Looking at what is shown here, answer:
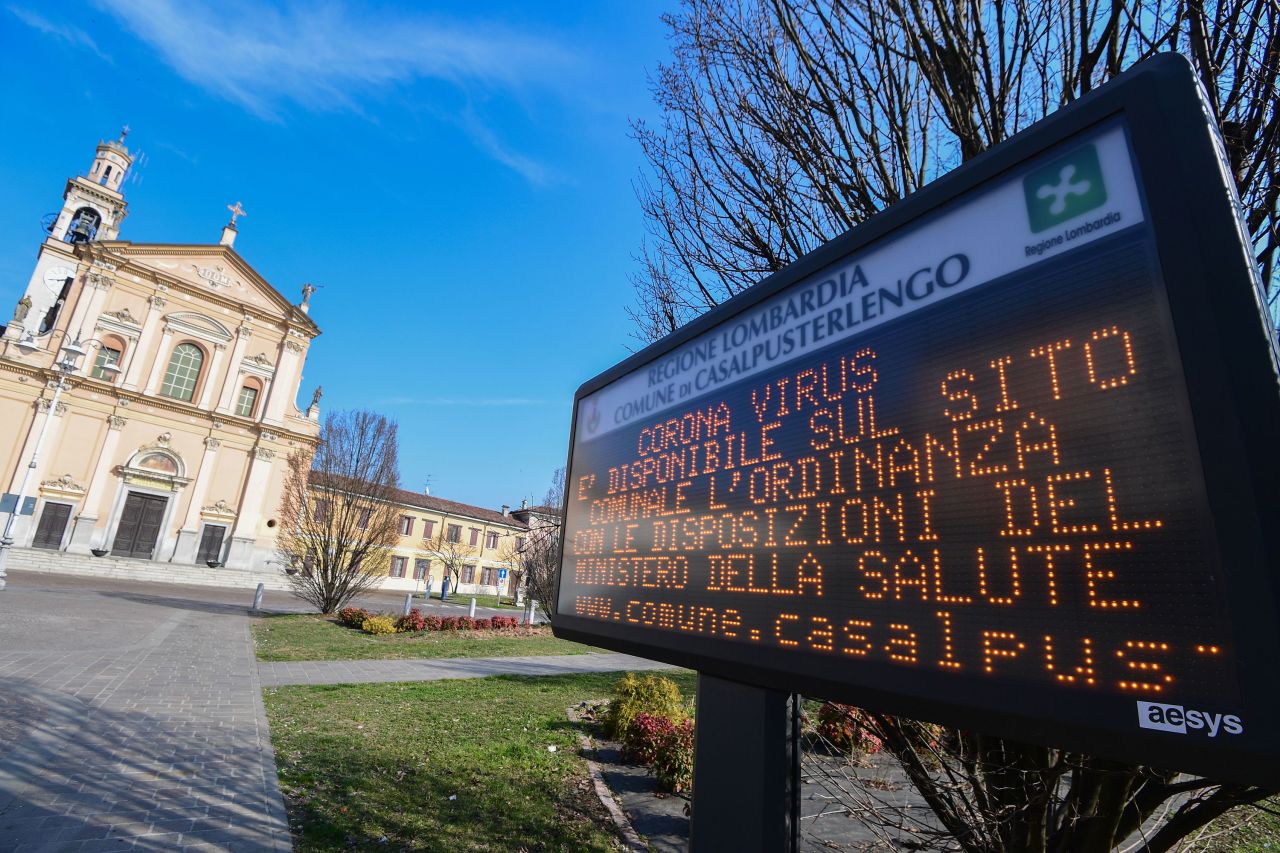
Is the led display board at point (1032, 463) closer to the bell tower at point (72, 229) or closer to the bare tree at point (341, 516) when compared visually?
the bare tree at point (341, 516)

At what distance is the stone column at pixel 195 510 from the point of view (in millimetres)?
31672

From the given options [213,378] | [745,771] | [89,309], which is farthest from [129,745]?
[89,309]

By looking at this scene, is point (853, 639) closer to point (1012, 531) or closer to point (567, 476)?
point (1012, 531)

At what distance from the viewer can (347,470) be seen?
2147cm

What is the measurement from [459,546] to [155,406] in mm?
24054

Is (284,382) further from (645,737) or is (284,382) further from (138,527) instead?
(645,737)

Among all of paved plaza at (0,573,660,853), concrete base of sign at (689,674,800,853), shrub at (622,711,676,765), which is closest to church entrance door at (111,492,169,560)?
paved plaza at (0,573,660,853)

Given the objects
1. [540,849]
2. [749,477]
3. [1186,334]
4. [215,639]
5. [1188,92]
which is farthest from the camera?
[215,639]

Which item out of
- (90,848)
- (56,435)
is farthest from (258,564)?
(90,848)

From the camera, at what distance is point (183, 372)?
112 ft

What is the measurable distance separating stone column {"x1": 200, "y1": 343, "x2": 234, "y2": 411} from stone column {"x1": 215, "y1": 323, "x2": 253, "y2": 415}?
1.30 ft

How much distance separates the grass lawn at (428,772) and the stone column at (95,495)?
2935 cm

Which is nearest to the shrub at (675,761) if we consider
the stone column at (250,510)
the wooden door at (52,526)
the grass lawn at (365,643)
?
the grass lawn at (365,643)

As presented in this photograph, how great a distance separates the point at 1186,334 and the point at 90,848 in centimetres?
616
